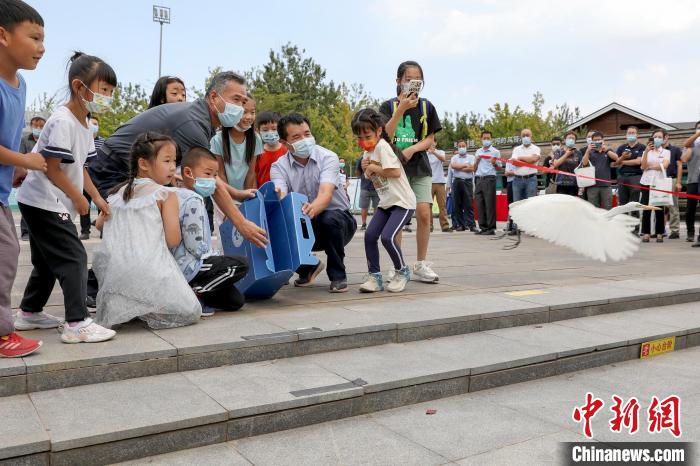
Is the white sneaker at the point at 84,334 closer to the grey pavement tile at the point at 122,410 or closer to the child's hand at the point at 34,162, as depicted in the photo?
the grey pavement tile at the point at 122,410

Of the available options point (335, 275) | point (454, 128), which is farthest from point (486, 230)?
point (454, 128)

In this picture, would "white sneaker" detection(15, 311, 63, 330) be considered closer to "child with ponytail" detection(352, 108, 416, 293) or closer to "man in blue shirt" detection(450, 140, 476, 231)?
"child with ponytail" detection(352, 108, 416, 293)

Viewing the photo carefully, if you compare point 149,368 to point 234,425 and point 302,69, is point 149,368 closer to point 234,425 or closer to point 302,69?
point 234,425

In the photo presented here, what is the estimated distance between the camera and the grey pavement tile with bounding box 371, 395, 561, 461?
2.92 m

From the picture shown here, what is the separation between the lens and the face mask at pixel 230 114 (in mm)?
4531

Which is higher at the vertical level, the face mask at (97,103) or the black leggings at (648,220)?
the face mask at (97,103)

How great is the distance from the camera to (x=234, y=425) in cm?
287

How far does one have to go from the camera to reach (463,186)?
41.8 feet

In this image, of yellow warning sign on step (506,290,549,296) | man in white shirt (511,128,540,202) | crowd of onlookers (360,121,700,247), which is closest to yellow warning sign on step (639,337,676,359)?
yellow warning sign on step (506,290,549,296)

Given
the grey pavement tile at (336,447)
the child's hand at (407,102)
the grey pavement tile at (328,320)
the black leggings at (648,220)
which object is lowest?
the grey pavement tile at (336,447)

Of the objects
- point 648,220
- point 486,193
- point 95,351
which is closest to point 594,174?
point 648,220

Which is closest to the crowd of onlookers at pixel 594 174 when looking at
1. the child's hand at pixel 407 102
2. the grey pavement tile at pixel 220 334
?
the child's hand at pixel 407 102

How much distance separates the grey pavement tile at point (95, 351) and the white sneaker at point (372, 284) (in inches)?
80.7

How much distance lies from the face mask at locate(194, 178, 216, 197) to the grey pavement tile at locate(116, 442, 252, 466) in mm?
1908
